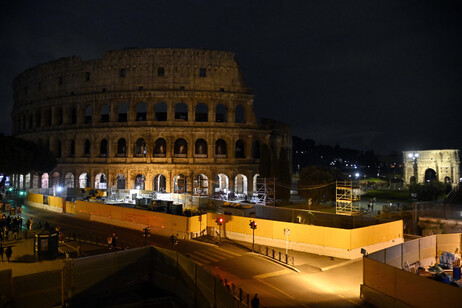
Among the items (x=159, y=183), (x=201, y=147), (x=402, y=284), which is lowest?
(x=402, y=284)

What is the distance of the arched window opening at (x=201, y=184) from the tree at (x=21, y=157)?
64.5 feet

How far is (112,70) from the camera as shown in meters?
45.4

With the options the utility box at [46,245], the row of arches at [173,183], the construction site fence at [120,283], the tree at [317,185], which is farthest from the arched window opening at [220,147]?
the construction site fence at [120,283]

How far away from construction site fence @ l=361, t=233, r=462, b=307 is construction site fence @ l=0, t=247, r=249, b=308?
16.8 feet

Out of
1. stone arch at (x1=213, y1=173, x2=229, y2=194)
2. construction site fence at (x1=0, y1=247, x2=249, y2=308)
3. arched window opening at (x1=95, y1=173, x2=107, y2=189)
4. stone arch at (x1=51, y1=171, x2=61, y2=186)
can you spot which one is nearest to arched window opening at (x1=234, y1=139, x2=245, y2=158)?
stone arch at (x1=213, y1=173, x2=229, y2=194)

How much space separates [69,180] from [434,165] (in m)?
65.1

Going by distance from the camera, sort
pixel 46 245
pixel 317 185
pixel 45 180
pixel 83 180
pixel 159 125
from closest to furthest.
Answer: pixel 46 245 < pixel 317 185 < pixel 159 125 < pixel 83 180 < pixel 45 180

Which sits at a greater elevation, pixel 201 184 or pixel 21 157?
pixel 21 157

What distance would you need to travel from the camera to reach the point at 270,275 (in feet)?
53.2

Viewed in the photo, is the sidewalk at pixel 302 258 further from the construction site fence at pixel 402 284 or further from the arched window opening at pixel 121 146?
the arched window opening at pixel 121 146

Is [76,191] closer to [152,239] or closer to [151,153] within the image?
[151,153]

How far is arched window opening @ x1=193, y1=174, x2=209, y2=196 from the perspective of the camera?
43.8 m

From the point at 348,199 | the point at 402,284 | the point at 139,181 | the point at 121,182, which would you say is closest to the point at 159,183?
the point at 139,181

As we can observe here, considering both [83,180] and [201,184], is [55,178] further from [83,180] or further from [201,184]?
[201,184]
